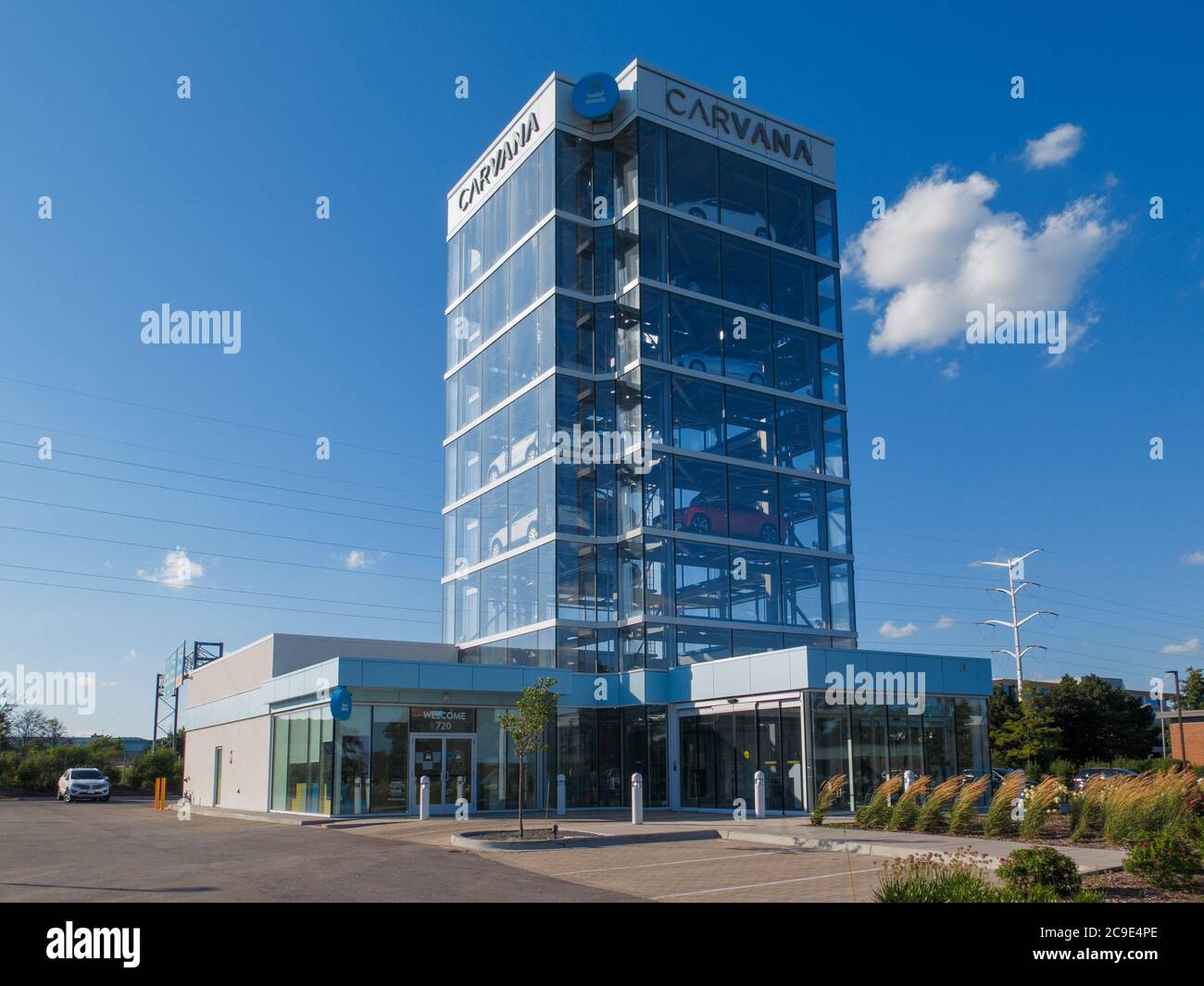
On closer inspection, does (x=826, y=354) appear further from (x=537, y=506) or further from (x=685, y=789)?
(x=685, y=789)

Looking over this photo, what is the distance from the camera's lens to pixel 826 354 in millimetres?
47250

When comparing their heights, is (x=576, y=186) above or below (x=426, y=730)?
above

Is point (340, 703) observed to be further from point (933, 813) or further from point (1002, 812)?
point (1002, 812)

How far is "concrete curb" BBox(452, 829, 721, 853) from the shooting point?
2113 centimetres

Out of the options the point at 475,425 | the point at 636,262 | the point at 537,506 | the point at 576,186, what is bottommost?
the point at 537,506

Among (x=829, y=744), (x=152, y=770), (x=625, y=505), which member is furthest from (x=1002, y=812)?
(x=152, y=770)

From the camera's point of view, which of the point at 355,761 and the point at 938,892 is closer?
the point at 938,892

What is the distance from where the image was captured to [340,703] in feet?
104

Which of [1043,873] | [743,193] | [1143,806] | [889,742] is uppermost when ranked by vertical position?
[743,193]

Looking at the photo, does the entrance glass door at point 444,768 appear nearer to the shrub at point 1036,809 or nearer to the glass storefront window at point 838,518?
the glass storefront window at point 838,518

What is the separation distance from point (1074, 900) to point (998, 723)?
48.9 m

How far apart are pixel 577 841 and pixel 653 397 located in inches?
902

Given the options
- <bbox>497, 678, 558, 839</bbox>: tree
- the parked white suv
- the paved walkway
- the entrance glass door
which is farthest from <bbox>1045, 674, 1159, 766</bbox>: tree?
the parked white suv
